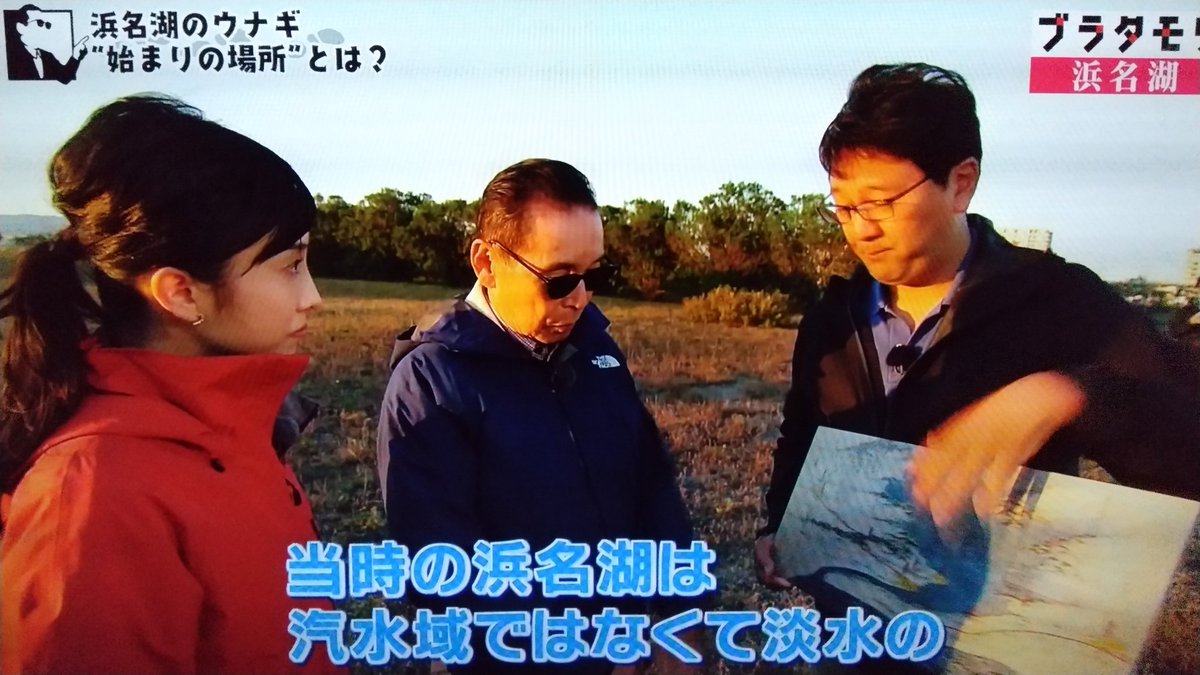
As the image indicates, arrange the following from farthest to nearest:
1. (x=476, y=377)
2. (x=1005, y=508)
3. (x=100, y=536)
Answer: (x=1005, y=508), (x=476, y=377), (x=100, y=536)

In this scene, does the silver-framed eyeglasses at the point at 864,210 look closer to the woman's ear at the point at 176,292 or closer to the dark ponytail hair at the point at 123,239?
the dark ponytail hair at the point at 123,239

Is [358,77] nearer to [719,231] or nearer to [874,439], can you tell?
[719,231]

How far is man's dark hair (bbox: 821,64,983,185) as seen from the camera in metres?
2.20

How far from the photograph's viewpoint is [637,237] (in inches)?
88.4

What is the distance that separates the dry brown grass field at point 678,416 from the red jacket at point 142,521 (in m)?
0.23

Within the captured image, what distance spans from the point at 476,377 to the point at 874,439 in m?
0.87

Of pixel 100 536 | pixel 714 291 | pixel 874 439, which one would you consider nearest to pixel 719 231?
pixel 714 291

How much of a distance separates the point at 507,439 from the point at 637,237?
0.53 m

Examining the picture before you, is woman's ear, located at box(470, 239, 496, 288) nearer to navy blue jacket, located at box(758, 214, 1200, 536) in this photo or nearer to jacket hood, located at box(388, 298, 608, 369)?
jacket hood, located at box(388, 298, 608, 369)

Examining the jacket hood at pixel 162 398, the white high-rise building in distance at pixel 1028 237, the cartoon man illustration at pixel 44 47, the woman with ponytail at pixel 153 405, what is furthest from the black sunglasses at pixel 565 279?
the cartoon man illustration at pixel 44 47

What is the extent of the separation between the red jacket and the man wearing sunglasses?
1238mm

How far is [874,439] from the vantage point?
87.7 inches

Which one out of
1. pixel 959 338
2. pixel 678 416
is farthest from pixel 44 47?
pixel 959 338

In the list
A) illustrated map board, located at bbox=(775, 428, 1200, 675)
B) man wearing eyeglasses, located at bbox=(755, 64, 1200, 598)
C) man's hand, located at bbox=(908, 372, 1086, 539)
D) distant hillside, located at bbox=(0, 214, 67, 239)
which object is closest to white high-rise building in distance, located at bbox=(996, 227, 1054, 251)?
man wearing eyeglasses, located at bbox=(755, 64, 1200, 598)
